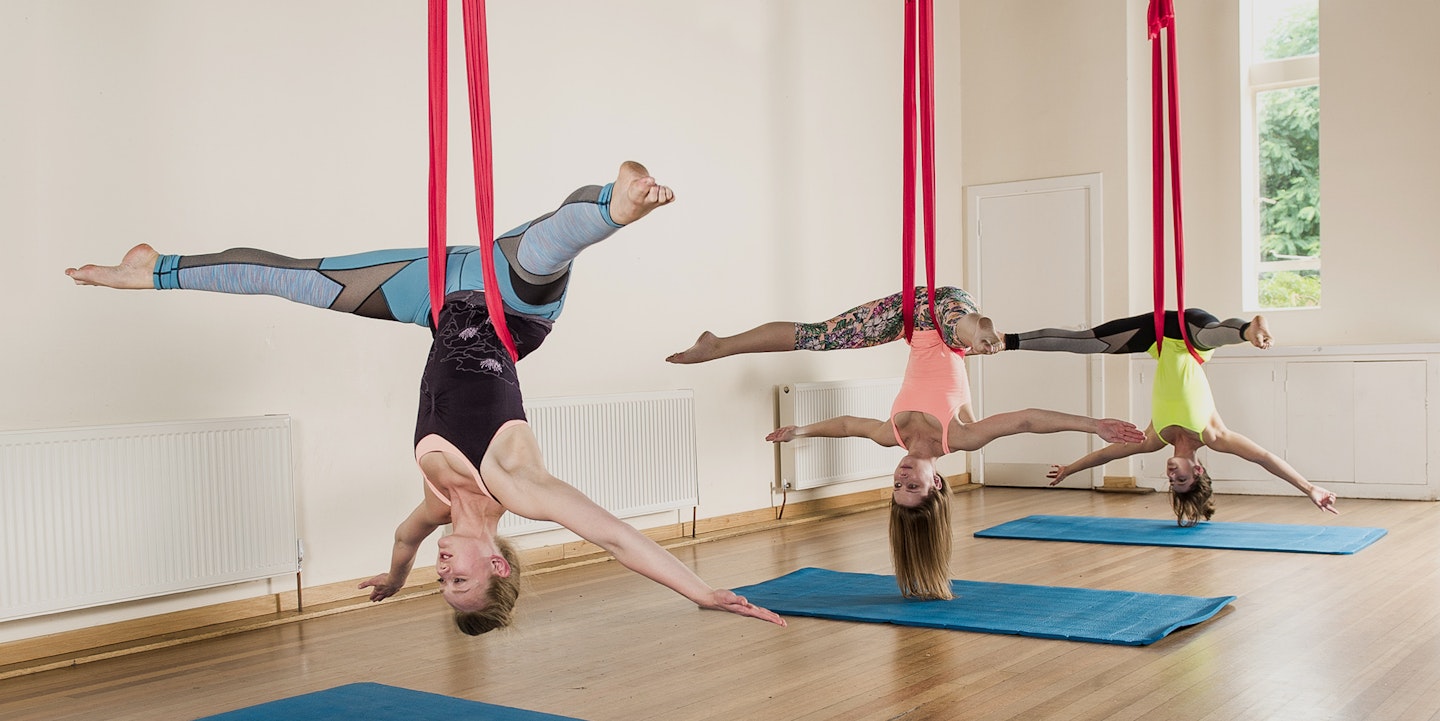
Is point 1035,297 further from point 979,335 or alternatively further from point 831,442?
point 979,335

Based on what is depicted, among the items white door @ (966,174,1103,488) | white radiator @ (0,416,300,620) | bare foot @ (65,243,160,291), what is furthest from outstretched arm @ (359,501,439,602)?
white door @ (966,174,1103,488)

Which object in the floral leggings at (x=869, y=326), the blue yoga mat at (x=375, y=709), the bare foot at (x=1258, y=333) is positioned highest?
the floral leggings at (x=869, y=326)

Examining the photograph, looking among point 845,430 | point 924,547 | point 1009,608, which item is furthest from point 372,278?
point 845,430

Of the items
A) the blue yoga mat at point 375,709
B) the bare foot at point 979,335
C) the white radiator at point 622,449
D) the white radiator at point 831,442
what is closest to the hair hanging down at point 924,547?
the bare foot at point 979,335

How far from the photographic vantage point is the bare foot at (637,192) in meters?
2.89

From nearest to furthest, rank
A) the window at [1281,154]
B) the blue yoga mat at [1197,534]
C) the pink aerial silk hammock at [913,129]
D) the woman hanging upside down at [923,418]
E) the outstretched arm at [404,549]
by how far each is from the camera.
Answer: the outstretched arm at [404,549] < the pink aerial silk hammock at [913,129] < the woman hanging upside down at [923,418] < the blue yoga mat at [1197,534] < the window at [1281,154]

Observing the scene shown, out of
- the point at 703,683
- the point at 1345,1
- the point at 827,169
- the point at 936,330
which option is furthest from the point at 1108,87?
the point at 703,683

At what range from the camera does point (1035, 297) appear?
29.5 feet

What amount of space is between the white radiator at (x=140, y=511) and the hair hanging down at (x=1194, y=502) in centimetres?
452

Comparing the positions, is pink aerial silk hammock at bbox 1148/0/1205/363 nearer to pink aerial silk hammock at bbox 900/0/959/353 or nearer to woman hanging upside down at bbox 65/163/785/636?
pink aerial silk hammock at bbox 900/0/959/353

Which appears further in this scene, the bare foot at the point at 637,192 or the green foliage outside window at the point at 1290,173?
the green foliage outside window at the point at 1290,173

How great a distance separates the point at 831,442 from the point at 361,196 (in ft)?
11.8

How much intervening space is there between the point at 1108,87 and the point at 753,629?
5.70 metres

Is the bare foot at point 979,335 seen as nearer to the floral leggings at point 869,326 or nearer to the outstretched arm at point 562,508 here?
the floral leggings at point 869,326
